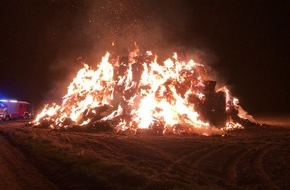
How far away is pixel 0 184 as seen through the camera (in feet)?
35.5

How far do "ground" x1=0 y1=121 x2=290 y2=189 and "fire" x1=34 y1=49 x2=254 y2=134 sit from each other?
515cm

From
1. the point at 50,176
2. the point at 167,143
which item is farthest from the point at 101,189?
the point at 167,143

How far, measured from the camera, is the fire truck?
135 feet

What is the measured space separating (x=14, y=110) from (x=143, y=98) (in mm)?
22537

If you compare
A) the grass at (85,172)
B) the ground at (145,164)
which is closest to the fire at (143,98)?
the ground at (145,164)

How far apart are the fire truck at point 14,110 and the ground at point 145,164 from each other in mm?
20864

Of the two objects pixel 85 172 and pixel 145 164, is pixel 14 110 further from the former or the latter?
pixel 85 172

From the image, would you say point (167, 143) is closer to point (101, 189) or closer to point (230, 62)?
point (101, 189)

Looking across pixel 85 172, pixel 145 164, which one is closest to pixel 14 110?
pixel 145 164

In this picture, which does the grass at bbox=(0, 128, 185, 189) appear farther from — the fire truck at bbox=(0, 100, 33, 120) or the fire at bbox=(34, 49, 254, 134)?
the fire truck at bbox=(0, 100, 33, 120)

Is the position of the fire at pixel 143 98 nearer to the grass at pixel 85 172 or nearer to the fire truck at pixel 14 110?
the grass at pixel 85 172

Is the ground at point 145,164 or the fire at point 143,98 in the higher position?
the fire at point 143,98

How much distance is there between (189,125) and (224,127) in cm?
530

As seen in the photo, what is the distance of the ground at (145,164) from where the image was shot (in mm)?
11227
